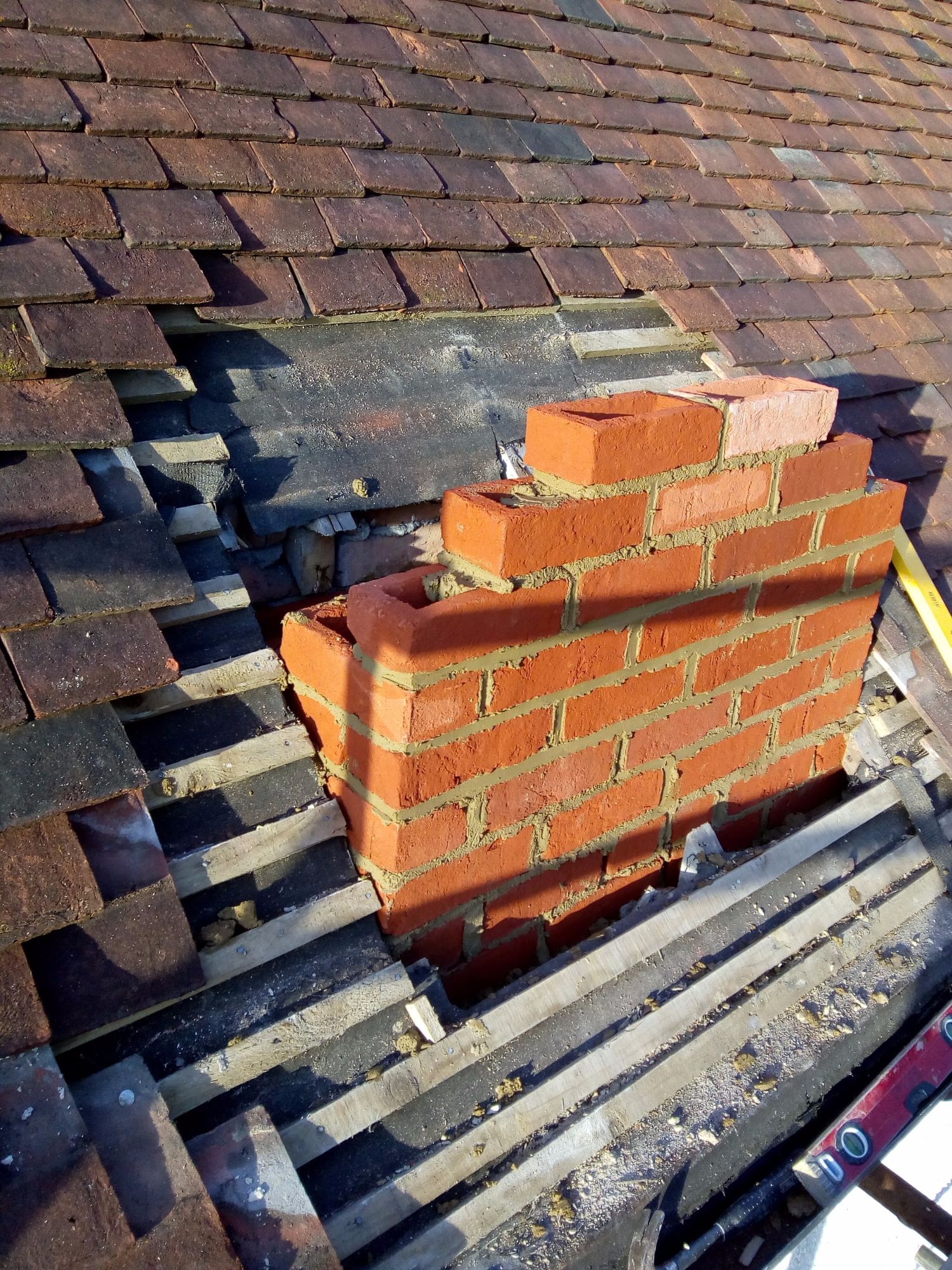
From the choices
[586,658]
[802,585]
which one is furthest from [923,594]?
[586,658]

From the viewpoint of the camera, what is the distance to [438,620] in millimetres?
1929

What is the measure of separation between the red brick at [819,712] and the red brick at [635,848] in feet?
1.84

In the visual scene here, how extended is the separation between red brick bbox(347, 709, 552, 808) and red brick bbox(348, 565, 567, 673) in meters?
0.19

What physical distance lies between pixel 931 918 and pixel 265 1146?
6.46 ft

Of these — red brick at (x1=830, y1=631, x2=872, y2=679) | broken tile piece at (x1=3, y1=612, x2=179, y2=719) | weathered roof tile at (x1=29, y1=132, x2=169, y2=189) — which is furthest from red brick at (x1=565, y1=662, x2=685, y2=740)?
weathered roof tile at (x1=29, y1=132, x2=169, y2=189)

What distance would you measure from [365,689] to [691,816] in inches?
48.0

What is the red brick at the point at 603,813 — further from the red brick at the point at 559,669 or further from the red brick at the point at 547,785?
the red brick at the point at 559,669

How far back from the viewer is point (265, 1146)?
1.69 metres

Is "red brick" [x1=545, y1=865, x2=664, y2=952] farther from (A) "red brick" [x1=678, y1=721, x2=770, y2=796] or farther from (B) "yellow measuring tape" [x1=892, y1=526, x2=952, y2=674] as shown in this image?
(B) "yellow measuring tape" [x1=892, y1=526, x2=952, y2=674]

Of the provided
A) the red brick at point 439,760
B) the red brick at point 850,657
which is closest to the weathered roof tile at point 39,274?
the red brick at point 439,760

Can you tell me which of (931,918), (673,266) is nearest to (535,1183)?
(931,918)

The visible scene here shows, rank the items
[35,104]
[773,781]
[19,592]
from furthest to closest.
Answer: [773,781] < [35,104] < [19,592]

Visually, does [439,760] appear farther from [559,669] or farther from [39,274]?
[39,274]

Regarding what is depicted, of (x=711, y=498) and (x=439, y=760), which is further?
(x=711, y=498)
